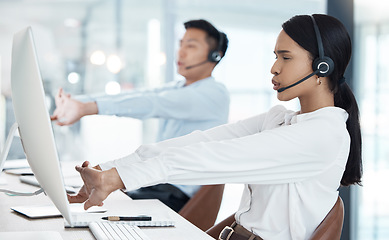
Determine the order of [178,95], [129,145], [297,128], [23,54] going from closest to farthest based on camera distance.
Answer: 1. [23,54]
2. [297,128]
3. [178,95]
4. [129,145]

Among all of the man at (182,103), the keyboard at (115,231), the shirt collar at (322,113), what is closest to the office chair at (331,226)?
the shirt collar at (322,113)

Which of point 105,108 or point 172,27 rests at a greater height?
point 172,27

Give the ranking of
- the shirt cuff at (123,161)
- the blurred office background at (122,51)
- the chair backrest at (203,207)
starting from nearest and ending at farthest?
1. the shirt cuff at (123,161)
2. the chair backrest at (203,207)
3. the blurred office background at (122,51)

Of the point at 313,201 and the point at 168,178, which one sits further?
the point at 313,201

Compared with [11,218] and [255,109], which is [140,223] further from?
[255,109]

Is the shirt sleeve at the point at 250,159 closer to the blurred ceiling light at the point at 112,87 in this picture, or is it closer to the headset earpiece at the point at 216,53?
the headset earpiece at the point at 216,53

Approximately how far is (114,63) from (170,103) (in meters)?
2.31

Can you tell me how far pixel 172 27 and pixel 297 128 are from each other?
3910 millimetres

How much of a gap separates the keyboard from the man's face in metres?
1.91

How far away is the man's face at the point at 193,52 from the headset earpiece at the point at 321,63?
170cm

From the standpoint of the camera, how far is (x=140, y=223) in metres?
1.75

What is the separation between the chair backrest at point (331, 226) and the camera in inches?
67.5

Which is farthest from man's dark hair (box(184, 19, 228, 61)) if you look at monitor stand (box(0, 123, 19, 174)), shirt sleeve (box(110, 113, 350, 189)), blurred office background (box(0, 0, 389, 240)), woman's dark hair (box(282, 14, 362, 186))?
monitor stand (box(0, 123, 19, 174))

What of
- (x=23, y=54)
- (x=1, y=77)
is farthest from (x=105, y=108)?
(x=1, y=77)
